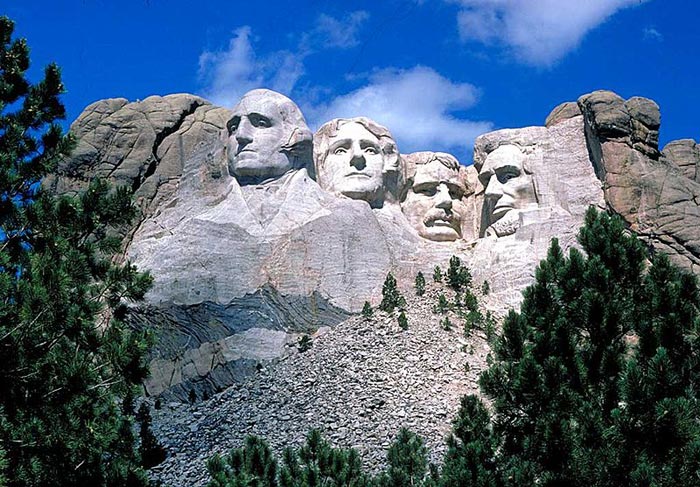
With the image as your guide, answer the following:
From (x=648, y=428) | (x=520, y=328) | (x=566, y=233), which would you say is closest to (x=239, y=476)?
(x=520, y=328)

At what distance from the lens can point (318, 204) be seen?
2622cm

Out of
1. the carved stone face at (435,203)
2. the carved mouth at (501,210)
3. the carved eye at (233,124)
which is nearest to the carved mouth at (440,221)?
the carved stone face at (435,203)

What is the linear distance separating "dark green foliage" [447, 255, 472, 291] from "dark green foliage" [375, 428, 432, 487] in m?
8.48

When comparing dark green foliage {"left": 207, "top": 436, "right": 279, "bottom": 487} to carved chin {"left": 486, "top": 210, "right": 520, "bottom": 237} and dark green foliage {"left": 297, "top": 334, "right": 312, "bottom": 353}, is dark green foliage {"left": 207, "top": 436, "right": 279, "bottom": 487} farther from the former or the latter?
carved chin {"left": 486, "top": 210, "right": 520, "bottom": 237}

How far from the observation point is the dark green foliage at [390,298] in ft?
81.6

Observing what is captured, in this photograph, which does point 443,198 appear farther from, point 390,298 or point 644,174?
point 644,174

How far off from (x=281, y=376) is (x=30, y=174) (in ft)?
23.7

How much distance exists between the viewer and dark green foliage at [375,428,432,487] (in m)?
16.7

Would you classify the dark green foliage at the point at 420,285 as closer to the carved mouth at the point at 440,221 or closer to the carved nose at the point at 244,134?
the carved mouth at the point at 440,221

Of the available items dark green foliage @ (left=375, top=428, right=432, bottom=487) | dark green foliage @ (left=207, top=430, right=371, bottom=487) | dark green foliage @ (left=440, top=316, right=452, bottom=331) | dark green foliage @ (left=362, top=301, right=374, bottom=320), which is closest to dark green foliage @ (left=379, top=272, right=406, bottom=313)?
dark green foliage @ (left=362, top=301, right=374, bottom=320)

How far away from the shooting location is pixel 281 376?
23422 millimetres

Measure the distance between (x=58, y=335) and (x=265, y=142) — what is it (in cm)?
1132

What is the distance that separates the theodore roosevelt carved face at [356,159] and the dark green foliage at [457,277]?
7.92 ft

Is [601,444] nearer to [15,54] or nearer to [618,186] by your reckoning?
[15,54]
